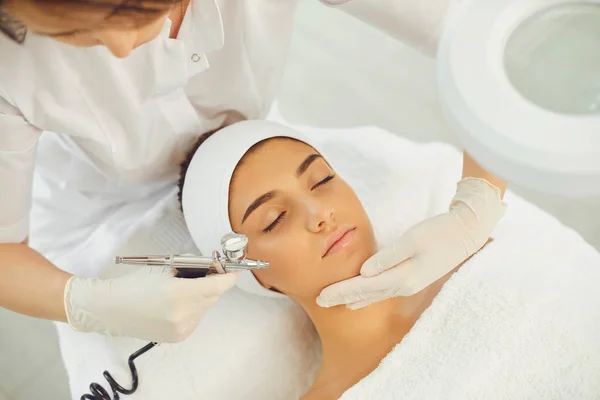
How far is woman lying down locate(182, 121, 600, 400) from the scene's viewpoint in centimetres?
120

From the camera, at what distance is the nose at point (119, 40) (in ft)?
2.62

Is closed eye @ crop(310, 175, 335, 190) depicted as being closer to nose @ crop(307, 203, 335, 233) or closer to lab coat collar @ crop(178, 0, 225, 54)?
nose @ crop(307, 203, 335, 233)

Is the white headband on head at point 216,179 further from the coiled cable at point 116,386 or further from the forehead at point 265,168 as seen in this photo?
the coiled cable at point 116,386

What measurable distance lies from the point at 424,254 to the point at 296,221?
0.89 feet

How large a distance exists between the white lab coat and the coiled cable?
0.80ft

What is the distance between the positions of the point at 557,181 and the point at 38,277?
3.05 ft

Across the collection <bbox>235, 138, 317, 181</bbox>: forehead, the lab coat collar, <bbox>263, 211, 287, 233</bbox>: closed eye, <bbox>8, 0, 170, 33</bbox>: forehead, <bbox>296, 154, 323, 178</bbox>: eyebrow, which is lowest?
<bbox>263, 211, 287, 233</bbox>: closed eye

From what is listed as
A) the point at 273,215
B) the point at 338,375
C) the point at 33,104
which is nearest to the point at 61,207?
the point at 33,104

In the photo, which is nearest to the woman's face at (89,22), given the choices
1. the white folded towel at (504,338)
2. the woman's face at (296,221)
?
the woman's face at (296,221)

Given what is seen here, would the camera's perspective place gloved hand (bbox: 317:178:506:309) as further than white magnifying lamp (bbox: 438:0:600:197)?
Yes

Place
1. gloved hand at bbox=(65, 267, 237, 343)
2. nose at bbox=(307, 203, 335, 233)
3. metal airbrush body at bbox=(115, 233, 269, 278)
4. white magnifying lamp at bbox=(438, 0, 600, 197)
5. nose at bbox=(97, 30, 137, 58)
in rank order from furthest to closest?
nose at bbox=(307, 203, 335, 233) < gloved hand at bbox=(65, 267, 237, 343) < metal airbrush body at bbox=(115, 233, 269, 278) < nose at bbox=(97, 30, 137, 58) < white magnifying lamp at bbox=(438, 0, 600, 197)

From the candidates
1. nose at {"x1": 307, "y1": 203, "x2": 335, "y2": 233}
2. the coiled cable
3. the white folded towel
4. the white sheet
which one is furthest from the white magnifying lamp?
the coiled cable

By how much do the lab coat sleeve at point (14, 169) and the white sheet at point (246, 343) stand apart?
0.33 m

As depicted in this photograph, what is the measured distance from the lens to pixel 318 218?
118 cm
